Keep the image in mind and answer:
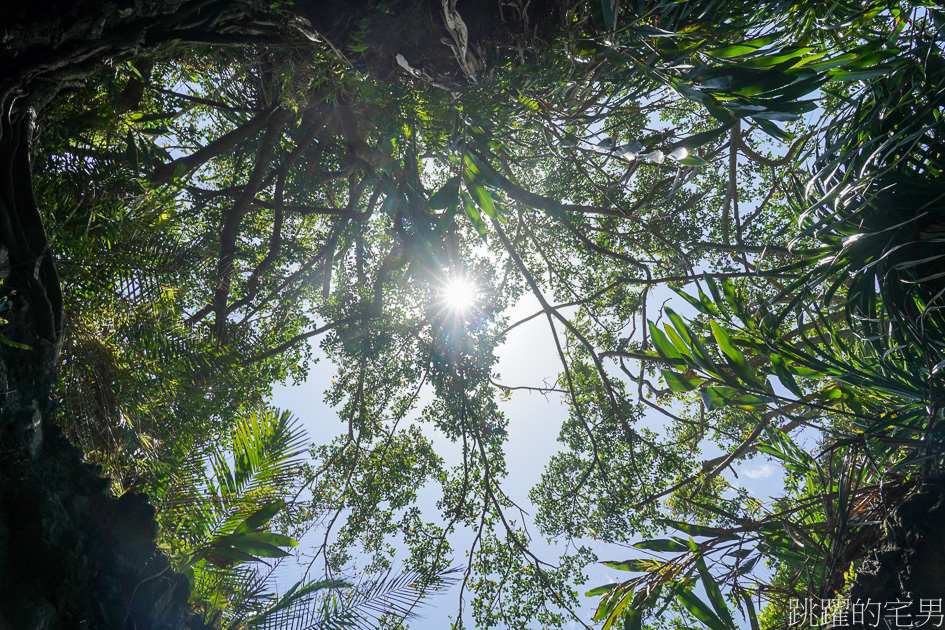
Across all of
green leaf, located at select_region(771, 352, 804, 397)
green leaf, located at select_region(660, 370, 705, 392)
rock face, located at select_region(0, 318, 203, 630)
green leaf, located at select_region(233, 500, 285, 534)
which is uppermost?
green leaf, located at select_region(771, 352, 804, 397)

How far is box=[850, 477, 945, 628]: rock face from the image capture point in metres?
1.22

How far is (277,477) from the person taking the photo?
9.52ft

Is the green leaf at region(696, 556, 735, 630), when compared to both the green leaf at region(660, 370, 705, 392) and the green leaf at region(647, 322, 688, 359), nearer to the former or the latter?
the green leaf at region(660, 370, 705, 392)

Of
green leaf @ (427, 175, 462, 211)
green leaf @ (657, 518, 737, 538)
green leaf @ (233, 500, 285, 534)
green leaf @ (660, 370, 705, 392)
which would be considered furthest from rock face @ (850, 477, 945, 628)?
green leaf @ (233, 500, 285, 534)

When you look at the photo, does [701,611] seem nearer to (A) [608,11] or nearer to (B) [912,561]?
(B) [912,561]

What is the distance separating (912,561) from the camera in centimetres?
127

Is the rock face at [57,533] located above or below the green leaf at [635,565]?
below

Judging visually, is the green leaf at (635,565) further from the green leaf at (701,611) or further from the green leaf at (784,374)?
the green leaf at (784,374)

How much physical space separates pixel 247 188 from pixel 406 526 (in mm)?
3120

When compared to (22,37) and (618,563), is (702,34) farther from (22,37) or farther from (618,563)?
(618,563)

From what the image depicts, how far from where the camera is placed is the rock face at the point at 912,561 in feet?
3.99
